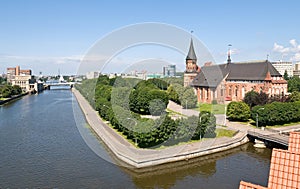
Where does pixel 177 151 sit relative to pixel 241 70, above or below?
below

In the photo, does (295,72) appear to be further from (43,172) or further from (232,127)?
(43,172)

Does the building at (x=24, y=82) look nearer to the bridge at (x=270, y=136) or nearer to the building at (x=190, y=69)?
the building at (x=190, y=69)

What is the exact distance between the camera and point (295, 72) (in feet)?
611

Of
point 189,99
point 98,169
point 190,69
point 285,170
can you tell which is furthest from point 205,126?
point 190,69

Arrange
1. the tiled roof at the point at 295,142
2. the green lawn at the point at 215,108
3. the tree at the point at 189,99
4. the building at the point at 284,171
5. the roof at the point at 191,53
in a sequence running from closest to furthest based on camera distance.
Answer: the building at the point at 284,171, the tiled roof at the point at 295,142, the green lawn at the point at 215,108, the tree at the point at 189,99, the roof at the point at 191,53

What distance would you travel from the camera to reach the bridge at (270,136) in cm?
3221

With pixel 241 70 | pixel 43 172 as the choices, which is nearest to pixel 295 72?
pixel 241 70

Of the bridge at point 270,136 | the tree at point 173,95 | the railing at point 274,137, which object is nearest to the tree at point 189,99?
the tree at point 173,95

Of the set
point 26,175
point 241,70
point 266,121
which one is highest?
point 241,70

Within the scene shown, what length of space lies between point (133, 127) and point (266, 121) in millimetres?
20642

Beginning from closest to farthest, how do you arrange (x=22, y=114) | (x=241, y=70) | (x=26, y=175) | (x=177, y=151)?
(x=26, y=175)
(x=177, y=151)
(x=22, y=114)
(x=241, y=70)

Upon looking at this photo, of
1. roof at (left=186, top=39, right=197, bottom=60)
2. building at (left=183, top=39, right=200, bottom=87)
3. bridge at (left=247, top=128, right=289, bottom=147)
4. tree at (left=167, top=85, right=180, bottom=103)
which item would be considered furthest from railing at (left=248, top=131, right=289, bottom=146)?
building at (left=183, top=39, right=200, bottom=87)

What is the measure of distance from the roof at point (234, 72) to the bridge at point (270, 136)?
937 inches

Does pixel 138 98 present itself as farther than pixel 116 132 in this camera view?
Yes
